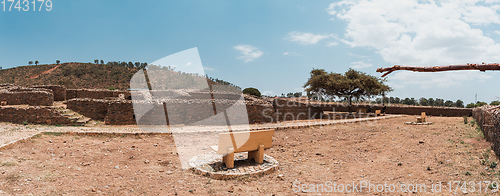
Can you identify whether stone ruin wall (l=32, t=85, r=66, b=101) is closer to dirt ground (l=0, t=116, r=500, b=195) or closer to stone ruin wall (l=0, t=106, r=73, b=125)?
stone ruin wall (l=0, t=106, r=73, b=125)

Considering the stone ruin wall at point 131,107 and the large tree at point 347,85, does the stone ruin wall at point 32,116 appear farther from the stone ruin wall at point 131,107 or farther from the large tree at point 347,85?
the large tree at point 347,85

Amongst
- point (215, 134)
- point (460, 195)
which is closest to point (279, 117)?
point (215, 134)

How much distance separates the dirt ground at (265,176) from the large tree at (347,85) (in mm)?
15443

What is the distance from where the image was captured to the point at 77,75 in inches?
1809

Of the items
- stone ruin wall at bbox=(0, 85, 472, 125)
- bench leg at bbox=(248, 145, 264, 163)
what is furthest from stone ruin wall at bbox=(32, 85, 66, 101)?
bench leg at bbox=(248, 145, 264, 163)

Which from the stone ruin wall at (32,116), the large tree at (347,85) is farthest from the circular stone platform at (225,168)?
the large tree at (347,85)

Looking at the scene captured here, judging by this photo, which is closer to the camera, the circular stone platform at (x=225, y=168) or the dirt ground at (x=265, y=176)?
the dirt ground at (x=265, y=176)

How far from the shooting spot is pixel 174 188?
438cm

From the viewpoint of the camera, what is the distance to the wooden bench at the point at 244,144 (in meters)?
5.15

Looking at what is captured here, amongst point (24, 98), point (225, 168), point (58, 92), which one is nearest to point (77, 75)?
point (58, 92)

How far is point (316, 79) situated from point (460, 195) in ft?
69.8

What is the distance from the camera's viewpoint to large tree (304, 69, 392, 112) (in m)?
22.4

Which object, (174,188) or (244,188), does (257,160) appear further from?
(174,188)

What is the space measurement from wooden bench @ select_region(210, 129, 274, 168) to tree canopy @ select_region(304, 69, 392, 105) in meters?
18.0
